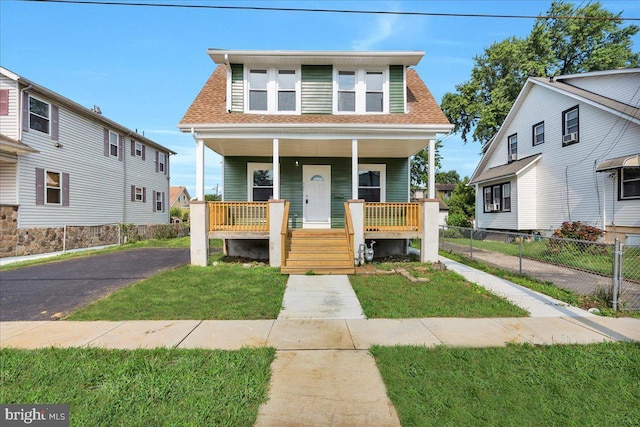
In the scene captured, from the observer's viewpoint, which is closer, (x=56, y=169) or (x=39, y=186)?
(x=39, y=186)

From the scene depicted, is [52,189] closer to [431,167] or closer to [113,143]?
[113,143]

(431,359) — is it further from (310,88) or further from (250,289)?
(310,88)

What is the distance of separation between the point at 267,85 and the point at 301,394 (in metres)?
9.73

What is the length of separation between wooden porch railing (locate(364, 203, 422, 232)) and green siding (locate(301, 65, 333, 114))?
389 centimetres

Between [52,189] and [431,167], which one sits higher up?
[431,167]

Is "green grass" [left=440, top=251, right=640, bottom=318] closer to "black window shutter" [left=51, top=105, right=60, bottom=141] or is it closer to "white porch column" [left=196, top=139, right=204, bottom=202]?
"white porch column" [left=196, top=139, right=204, bottom=202]

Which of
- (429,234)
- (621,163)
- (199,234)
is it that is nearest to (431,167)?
(429,234)

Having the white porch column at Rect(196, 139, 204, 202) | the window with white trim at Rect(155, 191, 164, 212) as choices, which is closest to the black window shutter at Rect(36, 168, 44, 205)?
the white porch column at Rect(196, 139, 204, 202)

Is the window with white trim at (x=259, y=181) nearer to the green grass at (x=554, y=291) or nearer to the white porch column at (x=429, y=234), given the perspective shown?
the white porch column at (x=429, y=234)

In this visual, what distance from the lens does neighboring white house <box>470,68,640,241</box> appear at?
424 inches

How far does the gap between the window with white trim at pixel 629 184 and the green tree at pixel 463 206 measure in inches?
495

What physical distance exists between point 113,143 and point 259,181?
11.3 meters

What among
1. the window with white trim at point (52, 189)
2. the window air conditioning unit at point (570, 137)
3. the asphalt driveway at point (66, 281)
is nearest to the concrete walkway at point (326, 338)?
the asphalt driveway at point (66, 281)

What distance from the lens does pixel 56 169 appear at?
12977 mm
